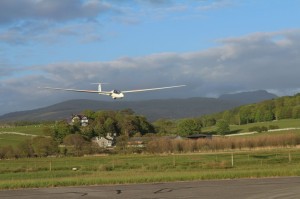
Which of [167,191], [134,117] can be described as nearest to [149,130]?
[134,117]

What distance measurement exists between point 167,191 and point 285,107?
130487mm

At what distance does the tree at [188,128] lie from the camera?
417 feet

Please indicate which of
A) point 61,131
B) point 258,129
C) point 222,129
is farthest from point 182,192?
point 222,129

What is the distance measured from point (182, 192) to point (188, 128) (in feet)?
349

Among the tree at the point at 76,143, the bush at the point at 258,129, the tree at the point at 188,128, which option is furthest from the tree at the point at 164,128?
the tree at the point at 76,143

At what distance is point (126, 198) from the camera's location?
22906 millimetres

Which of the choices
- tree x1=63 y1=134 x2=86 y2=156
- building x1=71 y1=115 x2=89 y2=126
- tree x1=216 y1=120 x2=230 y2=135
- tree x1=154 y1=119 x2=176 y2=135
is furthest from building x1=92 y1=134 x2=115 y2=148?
tree x1=216 y1=120 x2=230 y2=135

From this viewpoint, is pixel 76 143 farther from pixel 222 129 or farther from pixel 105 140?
pixel 222 129

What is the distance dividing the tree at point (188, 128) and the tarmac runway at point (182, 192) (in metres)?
96.2

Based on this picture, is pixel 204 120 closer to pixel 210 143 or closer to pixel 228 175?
pixel 210 143

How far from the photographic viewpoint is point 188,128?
431 ft

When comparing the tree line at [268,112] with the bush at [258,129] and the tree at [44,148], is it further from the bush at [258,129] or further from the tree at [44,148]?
the tree at [44,148]

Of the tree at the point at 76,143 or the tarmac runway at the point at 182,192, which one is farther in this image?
the tree at the point at 76,143

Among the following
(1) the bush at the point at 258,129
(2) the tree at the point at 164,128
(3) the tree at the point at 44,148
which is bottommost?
(3) the tree at the point at 44,148
